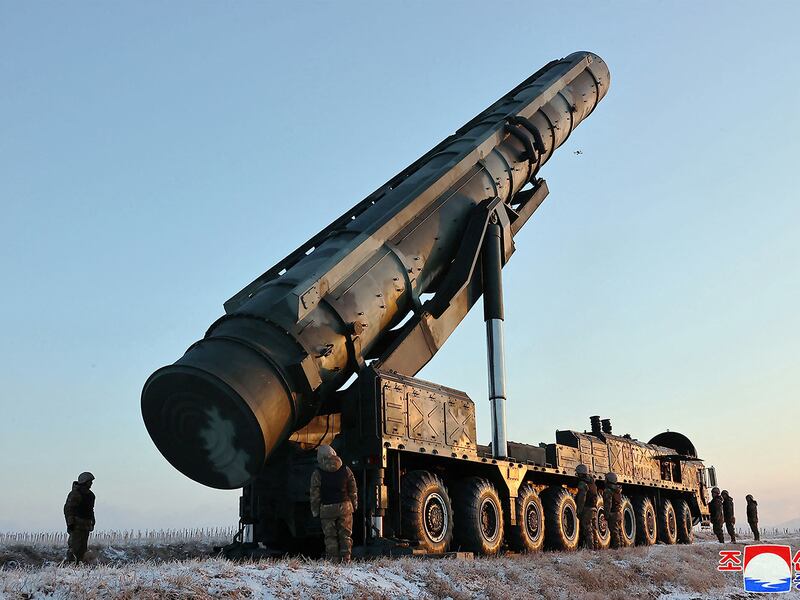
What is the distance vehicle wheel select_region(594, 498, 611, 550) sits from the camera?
15016mm

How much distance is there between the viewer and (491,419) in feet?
41.3

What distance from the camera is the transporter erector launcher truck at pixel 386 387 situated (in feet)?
30.7

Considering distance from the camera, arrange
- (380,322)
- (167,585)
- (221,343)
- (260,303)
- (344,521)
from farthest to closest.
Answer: (380,322)
(260,303)
(221,343)
(344,521)
(167,585)

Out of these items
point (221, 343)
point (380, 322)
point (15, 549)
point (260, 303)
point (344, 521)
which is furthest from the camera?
point (15, 549)

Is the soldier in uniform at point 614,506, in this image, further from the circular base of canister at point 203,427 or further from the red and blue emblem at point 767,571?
the circular base of canister at point 203,427

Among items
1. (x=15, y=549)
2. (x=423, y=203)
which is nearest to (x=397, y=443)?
(x=423, y=203)

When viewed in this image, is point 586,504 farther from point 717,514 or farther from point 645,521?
point 717,514

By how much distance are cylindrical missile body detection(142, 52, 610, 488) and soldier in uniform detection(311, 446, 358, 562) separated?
33.0 inches

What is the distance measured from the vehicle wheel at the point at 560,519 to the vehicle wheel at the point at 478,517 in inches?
84.1

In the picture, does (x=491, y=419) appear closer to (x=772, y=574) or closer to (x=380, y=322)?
(x=380, y=322)

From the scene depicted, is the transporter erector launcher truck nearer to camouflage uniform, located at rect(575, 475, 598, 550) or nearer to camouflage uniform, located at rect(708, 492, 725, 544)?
camouflage uniform, located at rect(575, 475, 598, 550)

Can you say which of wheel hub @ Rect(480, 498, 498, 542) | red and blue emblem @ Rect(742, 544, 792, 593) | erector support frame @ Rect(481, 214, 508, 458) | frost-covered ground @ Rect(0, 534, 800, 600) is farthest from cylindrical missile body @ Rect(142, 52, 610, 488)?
red and blue emblem @ Rect(742, 544, 792, 593)

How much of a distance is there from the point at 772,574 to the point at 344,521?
8.60 meters

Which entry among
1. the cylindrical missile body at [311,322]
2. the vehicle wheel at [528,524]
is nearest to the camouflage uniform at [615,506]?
the vehicle wheel at [528,524]
